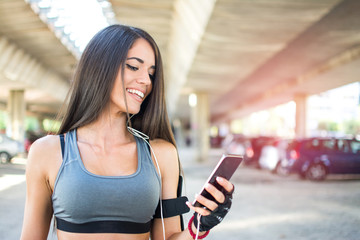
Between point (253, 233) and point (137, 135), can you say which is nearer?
point (137, 135)

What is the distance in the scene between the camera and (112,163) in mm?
1812

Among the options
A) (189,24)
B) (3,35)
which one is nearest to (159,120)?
(189,24)

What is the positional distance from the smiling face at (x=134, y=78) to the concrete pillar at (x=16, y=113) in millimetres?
27334

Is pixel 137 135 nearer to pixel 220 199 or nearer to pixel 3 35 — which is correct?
pixel 220 199

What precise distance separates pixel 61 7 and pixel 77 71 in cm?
1485

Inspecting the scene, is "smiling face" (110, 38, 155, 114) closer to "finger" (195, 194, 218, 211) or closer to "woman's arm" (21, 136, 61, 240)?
"woman's arm" (21, 136, 61, 240)

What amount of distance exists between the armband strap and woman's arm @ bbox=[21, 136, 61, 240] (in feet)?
1.84

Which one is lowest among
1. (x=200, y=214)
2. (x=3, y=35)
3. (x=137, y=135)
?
(x=200, y=214)

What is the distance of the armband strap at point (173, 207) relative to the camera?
186 cm

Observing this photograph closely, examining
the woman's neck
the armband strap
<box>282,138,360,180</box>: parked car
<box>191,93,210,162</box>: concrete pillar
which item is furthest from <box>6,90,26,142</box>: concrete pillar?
the armband strap

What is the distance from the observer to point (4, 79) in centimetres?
2364

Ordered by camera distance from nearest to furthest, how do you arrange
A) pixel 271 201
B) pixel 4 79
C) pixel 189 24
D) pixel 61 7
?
pixel 271 201
pixel 189 24
pixel 61 7
pixel 4 79

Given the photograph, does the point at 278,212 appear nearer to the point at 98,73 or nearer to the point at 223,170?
the point at 223,170

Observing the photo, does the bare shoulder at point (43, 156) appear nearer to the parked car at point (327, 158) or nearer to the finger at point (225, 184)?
the finger at point (225, 184)
